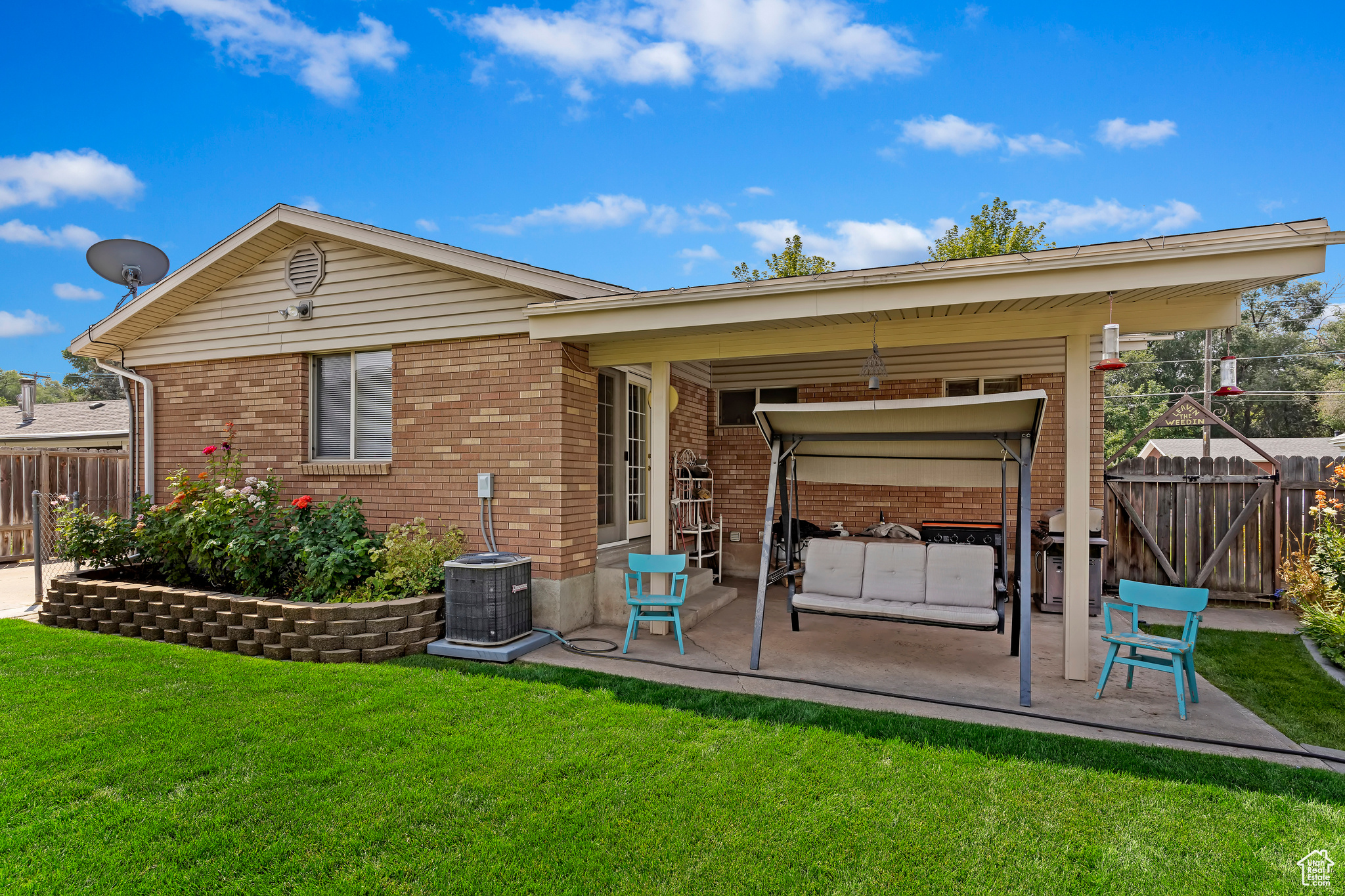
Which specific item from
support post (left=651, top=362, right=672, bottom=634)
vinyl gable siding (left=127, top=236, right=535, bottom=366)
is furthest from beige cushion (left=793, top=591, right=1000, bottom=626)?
vinyl gable siding (left=127, top=236, right=535, bottom=366)

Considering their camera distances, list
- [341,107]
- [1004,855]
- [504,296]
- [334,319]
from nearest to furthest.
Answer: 1. [1004,855]
2. [504,296]
3. [334,319]
4. [341,107]

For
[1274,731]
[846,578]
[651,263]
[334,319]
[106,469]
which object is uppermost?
[651,263]

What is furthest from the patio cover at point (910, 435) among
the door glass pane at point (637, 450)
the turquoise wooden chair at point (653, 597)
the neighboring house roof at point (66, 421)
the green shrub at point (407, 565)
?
the neighboring house roof at point (66, 421)

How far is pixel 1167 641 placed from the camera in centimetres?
448

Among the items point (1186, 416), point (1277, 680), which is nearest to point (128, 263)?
point (1277, 680)

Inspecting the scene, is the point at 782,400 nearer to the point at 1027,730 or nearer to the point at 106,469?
the point at 1027,730

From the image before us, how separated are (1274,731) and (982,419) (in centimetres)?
261

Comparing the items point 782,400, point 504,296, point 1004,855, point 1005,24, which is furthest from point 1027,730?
point 1005,24

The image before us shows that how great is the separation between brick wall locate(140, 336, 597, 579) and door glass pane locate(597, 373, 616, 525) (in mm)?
933

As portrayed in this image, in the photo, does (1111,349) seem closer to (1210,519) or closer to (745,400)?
(1210,519)

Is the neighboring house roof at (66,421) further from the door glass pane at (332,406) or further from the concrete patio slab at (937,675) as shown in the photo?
the concrete patio slab at (937,675)

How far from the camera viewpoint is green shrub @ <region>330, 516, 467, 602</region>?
5973 mm

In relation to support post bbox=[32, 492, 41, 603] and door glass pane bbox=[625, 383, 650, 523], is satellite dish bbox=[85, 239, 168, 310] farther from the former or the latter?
door glass pane bbox=[625, 383, 650, 523]

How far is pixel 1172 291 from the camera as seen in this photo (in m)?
4.52
